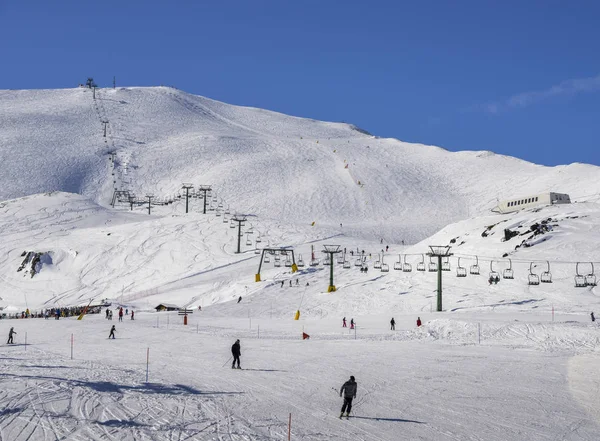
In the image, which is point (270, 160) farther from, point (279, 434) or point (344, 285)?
point (279, 434)

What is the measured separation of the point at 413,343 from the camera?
94.8 ft

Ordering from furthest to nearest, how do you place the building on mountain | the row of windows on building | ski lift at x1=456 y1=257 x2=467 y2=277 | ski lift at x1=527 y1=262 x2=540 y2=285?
1. the row of windows on building
2. the building on mountain
3. ski lift at x1=456 y1=257 x2=467 y2=277
4. ski lift at x1=527 y1=262 x2=540 y2=285

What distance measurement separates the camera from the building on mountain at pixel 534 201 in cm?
6735

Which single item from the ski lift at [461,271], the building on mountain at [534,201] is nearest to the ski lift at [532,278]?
the ski lift at [461,271]

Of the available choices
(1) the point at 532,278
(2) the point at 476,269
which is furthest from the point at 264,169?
(1) the point at 532,278

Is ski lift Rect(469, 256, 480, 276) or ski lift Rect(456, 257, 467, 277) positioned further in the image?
ski lift Rect(456, 257, 467, 277)

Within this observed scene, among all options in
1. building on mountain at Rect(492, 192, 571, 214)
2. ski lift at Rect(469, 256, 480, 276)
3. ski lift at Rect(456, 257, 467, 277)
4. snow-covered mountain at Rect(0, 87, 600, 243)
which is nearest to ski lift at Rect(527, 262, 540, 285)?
ski lift at Rect(469, 256, 480, 276)

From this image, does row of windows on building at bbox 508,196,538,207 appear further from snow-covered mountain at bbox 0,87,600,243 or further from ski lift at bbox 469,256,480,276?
ski lift at bbox 469,256,480,276

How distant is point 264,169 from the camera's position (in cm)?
12862

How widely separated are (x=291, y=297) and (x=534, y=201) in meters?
34.1

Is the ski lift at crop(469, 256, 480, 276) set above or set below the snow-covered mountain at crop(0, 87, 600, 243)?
below

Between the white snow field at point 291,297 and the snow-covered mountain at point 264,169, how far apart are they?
2.21ft

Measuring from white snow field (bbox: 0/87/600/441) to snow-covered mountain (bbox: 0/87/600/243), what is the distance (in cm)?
67

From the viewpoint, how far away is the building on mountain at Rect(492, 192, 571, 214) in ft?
221
